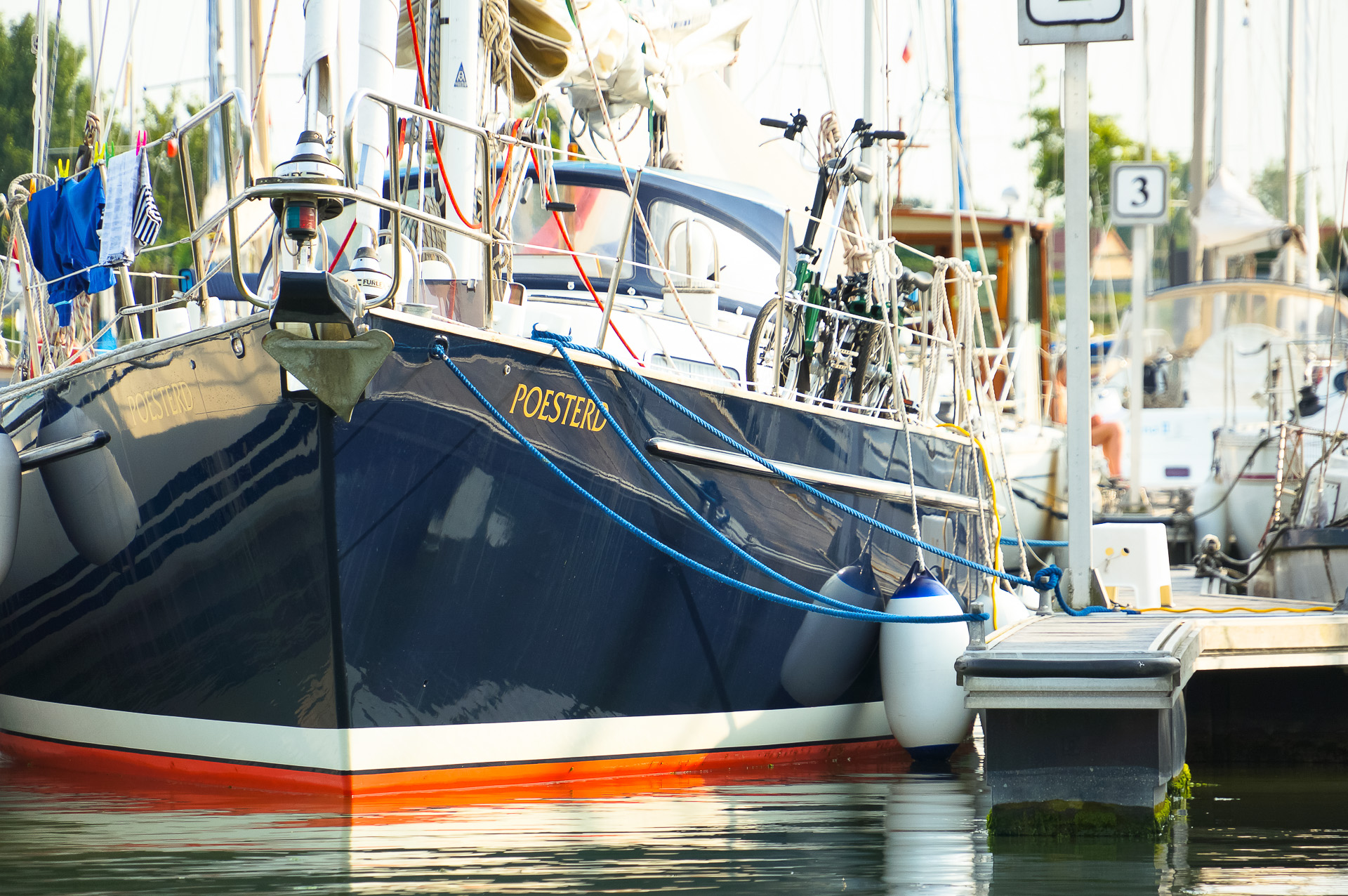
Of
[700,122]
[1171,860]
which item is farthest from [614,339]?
[700,122]

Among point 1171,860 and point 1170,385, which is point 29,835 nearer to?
point 1171,860

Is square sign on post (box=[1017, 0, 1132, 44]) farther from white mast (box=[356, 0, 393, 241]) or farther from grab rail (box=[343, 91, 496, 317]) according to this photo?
white mast (box=[356, 0, 393, 241])

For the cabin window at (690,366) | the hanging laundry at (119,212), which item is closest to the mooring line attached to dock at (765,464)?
the cabin window at (690,366)

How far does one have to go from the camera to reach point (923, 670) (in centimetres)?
627

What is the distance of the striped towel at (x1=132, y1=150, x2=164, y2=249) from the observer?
18.0 ft

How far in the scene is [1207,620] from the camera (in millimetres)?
5910

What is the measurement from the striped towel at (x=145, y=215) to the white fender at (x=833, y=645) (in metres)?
3.09

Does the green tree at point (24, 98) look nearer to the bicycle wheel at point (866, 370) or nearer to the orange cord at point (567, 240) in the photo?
the orange cord at point (567, 240)

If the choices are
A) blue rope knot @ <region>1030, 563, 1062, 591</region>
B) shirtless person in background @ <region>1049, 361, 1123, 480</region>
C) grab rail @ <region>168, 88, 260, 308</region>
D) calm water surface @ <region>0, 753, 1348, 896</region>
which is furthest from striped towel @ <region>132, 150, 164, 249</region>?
shirtless person in background @ <region>1049, 361, 1123, 480</region>

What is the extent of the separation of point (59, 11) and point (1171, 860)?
7.88m

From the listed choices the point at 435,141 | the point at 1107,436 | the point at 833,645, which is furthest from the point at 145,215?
the point at 1107,436

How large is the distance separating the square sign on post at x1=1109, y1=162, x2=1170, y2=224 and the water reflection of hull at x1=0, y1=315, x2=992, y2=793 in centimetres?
537

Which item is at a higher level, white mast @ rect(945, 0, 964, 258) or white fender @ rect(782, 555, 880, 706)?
white mast @ rect(945, 0, 964, 258)

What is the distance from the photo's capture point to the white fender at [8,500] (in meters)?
5.59
